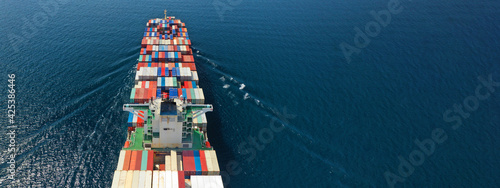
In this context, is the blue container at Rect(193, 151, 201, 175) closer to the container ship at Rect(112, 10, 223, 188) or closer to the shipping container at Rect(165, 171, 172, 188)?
the container ship at Rect(112, 10, 223, 188)

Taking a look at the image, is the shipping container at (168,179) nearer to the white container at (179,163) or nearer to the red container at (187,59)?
the white container at (179,163)

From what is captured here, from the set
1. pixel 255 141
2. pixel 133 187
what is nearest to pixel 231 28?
pixel 255 141

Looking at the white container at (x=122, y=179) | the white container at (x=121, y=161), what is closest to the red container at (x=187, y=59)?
the white container at (x=121, y=161)

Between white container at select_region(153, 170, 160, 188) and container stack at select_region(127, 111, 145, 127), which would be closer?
white container at select_region(153, 170, 160, 188)

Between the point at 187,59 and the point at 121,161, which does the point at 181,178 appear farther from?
the point at 187,59

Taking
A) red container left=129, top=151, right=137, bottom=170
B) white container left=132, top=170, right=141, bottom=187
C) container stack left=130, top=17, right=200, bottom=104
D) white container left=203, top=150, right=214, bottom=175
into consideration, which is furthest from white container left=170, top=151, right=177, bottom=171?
container stack left=130, top=17, right=200, bottom=104

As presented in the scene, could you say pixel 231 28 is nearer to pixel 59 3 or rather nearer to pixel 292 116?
pixel 292 116

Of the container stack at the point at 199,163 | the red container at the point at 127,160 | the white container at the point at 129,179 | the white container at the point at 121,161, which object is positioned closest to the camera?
the white container at the point at 129,179
